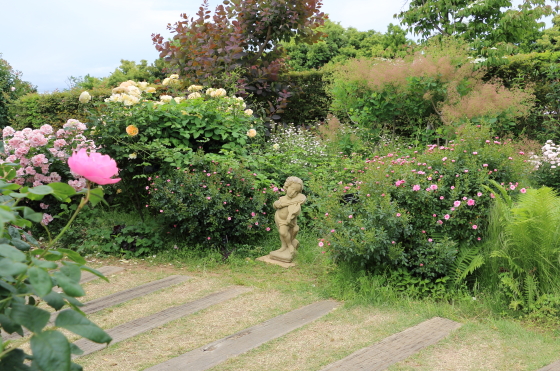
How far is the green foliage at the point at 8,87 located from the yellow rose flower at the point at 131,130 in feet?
32.3

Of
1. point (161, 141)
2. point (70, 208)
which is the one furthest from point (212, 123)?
point (70, 208)

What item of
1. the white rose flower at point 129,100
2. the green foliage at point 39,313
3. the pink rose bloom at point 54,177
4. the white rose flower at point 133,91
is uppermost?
the white rose flower at point 133,91

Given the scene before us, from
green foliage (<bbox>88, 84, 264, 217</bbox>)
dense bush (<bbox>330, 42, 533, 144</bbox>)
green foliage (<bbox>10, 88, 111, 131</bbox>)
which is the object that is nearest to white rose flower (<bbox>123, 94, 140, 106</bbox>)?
green foliage (<bbox>88, 84, 264, 217</bbox>)

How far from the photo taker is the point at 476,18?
517 inches

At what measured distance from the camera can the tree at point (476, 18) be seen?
11922 mm

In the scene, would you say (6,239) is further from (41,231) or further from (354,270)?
(41,231)

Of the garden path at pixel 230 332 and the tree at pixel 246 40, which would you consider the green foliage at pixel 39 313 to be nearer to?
the garden path at pixel 230 332

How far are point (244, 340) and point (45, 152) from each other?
11.8 ft

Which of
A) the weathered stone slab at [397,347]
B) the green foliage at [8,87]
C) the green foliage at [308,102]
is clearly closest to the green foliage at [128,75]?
the green foliage at [8,87]

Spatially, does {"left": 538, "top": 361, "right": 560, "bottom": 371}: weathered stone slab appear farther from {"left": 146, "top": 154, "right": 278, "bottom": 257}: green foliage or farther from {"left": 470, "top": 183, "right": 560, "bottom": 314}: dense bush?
{"left": 146, "top": 154, "right": 278, "bottom": 257}: green foliage

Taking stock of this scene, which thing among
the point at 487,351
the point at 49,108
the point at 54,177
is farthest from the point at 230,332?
the point at 49,108

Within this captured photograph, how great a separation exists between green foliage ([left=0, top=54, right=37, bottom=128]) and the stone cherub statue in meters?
11.2

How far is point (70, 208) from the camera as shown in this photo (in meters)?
5.59

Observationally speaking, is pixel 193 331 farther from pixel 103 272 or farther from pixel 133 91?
pixel 133 91
